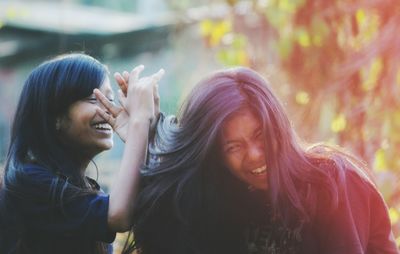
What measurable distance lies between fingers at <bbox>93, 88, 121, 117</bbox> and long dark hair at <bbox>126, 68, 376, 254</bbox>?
167mm

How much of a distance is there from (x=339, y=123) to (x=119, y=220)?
2.01 metres

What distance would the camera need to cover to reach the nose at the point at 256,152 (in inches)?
106

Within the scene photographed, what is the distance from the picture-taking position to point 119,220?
280 cm

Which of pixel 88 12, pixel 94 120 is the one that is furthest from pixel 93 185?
pixel 88 12

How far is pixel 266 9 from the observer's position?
15.5ft

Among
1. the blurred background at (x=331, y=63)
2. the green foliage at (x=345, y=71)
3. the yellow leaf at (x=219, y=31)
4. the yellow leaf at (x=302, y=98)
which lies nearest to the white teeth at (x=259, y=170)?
the blurred background at (x=331, y=63)

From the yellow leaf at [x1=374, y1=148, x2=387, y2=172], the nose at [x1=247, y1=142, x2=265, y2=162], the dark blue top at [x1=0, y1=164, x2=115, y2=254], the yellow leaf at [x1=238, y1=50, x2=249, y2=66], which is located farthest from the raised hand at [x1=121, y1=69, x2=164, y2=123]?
the yellow leaf at [x1=238, y1=50, x2=249, y2=66]

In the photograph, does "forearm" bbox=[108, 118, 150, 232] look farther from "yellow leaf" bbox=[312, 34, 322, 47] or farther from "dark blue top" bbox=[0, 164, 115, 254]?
"yellow leaf" bbox=[312, 34, 322, 47]

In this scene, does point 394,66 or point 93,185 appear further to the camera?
point 394,66

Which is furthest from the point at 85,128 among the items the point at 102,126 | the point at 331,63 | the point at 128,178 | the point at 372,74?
the point at 331,63

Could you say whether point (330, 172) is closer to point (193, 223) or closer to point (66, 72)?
point (193, 223)

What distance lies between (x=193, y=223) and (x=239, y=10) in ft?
9.95

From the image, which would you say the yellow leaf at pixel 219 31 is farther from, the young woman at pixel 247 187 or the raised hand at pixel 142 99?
the young woman at pixel 247 187

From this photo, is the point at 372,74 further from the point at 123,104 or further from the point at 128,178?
the point at 128,178
